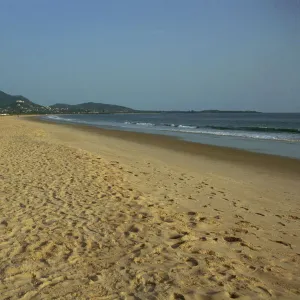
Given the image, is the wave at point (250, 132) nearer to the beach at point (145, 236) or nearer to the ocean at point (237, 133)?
the ocean at point (237, 133)

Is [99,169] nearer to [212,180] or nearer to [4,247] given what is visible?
[212,180]

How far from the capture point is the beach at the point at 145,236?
3.50 meters

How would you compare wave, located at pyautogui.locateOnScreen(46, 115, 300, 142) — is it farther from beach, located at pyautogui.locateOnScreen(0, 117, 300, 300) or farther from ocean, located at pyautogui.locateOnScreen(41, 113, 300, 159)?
beach, located at pyautogui.locateOnScreen(0, 117, 300, 300)

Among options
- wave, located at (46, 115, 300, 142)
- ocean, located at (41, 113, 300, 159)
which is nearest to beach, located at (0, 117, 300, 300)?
ocean, located at (41, 113, 300, 159)

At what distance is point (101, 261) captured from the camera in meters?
4.02

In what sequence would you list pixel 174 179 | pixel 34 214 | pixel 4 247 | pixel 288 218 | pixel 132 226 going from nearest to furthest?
pixel 4 247, pixel 132 226, pixel 34 214, pixel 288 218, pixel 174 179

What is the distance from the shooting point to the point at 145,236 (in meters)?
4.82

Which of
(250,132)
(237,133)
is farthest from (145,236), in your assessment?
(250,132)

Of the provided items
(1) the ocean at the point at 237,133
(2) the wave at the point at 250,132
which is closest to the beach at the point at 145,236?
(1) the ocean at the point at 237,133

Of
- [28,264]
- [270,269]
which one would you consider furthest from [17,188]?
[270,269]

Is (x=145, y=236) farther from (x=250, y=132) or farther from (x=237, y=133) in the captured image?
(x=250, y=132)

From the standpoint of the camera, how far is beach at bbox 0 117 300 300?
3.50 metres

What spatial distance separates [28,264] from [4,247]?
25.2 inches

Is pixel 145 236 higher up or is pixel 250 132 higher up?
pixel 250 132
